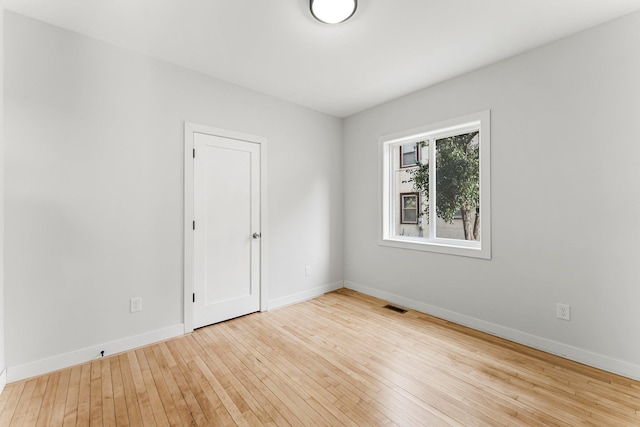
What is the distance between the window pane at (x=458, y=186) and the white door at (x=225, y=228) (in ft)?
7.16

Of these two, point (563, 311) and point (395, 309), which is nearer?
point (563, 311)

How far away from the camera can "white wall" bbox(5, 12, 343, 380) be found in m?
2.07

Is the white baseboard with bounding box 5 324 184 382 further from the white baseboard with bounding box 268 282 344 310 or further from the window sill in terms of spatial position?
the window sill

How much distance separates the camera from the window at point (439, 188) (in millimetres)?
2900

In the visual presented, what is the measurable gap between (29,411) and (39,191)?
57.8 inches

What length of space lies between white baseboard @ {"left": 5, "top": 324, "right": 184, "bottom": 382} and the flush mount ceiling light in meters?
2.97

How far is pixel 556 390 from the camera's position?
6.34 feet

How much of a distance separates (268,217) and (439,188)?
210cm

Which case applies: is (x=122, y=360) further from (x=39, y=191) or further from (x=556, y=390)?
(x=556, y=390)

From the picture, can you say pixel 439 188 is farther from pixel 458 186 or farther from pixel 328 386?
pixel 328 386

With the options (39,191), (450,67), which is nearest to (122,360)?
(39,191)

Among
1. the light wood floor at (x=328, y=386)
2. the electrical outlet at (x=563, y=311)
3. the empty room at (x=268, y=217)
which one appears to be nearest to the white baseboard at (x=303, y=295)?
the empty room at (x=268, y=217)

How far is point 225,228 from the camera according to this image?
3127 millimetres

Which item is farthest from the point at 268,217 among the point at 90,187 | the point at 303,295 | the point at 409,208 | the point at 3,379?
the point at 3,379
